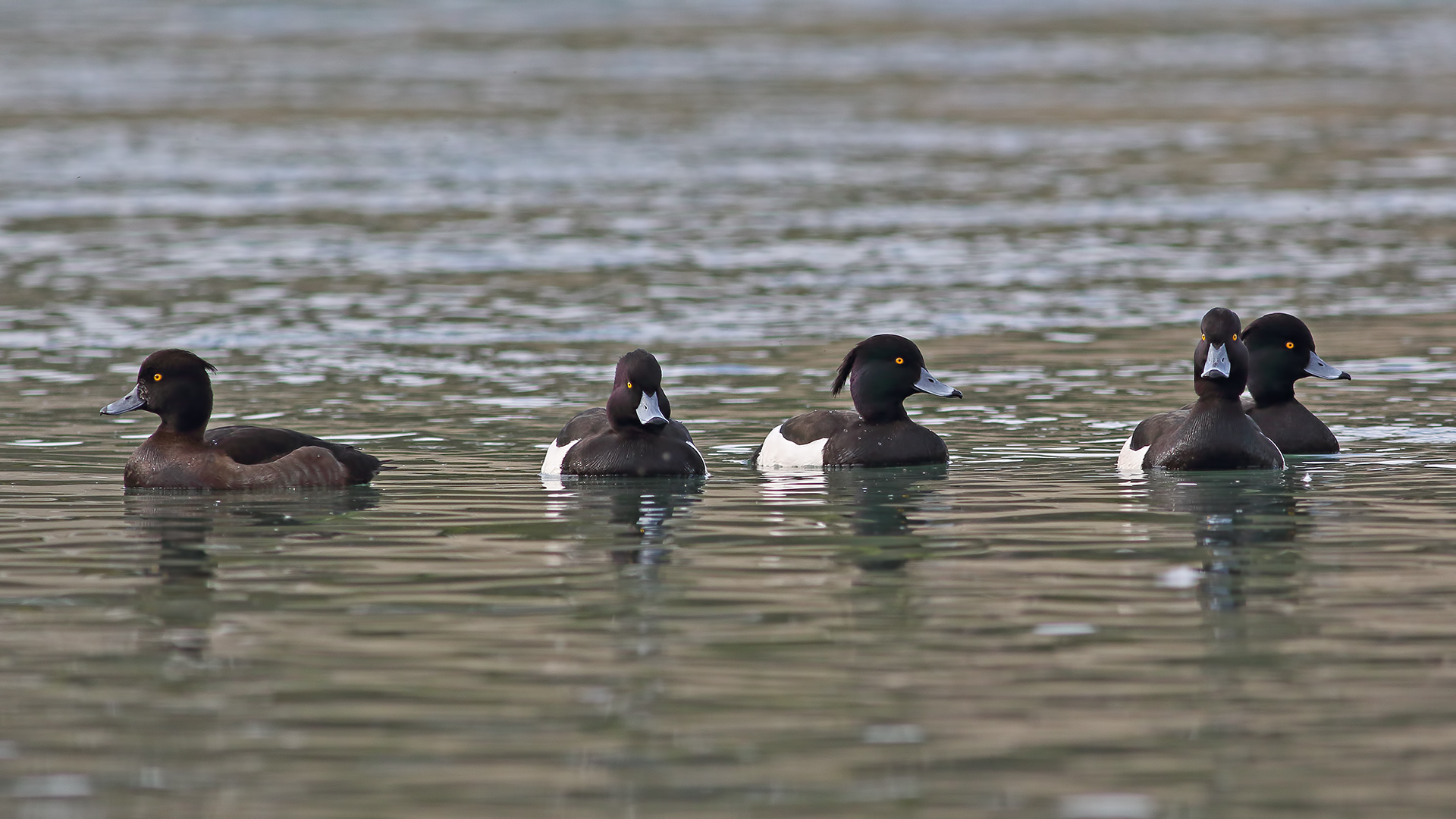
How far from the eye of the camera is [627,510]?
13.7 meters

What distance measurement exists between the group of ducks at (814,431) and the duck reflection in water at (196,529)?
0.23 m

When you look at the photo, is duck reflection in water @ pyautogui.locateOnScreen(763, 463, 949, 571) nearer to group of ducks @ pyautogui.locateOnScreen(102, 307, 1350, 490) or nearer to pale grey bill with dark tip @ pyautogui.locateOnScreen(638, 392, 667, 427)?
group of ducks @ pyautogui.locateOnScreen(102, 307, 1350, 490)

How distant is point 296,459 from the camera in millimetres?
14531

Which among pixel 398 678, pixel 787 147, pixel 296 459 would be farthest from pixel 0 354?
pixel 787 147

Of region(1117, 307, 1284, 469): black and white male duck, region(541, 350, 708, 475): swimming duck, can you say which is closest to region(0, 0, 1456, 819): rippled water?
region(541, 350, 708, 475): swimming duck

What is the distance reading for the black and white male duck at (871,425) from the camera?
15438 millimetres

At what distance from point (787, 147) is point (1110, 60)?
22.7m

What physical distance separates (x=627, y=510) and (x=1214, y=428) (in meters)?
3.98

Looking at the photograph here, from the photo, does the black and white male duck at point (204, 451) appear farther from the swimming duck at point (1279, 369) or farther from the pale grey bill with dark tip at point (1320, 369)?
the pale grey bill with dark tip at point (1320, 369)

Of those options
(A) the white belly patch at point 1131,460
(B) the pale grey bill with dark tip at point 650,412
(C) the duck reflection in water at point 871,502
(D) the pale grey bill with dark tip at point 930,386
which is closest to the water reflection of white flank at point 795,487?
(C) the duck reflection in water at point 871,502

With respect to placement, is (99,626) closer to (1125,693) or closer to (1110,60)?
(1125,693)

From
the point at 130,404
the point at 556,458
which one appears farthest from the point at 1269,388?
the point at 130,404

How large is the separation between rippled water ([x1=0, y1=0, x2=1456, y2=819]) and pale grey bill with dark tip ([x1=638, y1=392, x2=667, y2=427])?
17.2 inches

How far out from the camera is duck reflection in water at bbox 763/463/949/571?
39.4ft
